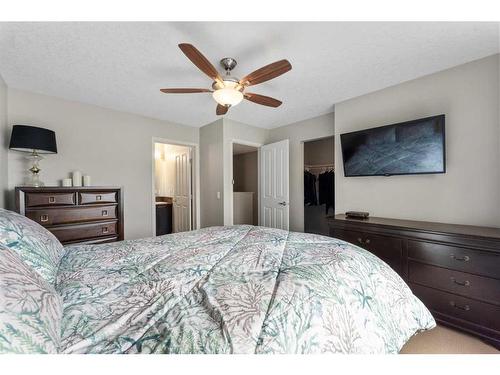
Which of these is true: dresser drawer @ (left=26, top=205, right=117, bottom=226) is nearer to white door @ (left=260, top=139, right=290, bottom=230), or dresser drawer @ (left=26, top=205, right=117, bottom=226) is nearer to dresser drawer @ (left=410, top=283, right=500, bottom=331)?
white door @ (left=260, top=139, right=290, bottom=230)

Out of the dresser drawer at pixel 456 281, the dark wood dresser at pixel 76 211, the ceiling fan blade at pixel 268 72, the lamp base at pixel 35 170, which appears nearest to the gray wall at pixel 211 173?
the dark wood dresser at pixel 76 211

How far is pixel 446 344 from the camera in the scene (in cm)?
151

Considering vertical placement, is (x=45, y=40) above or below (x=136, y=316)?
above

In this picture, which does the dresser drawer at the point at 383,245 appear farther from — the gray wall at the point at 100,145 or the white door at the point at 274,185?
the gray wall at the point at 100,145

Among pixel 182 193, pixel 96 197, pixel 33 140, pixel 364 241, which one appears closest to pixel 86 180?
pixel 96 197

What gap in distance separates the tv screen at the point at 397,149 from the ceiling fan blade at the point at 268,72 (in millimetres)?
1462

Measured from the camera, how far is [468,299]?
1.61 m

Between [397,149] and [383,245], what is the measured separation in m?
1.03

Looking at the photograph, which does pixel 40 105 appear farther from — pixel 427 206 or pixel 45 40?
pixel 427 206

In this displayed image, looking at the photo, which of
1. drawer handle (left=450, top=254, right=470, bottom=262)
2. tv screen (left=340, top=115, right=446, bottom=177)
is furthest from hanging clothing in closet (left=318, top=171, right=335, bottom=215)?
drawer handle (left=450, top=254, right=470, bottom=262)

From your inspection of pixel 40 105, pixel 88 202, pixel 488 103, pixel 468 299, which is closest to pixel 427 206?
pixel 468 299

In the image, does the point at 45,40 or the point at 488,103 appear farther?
the point at 488,103

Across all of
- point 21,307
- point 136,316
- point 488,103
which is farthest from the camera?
point 488,103
